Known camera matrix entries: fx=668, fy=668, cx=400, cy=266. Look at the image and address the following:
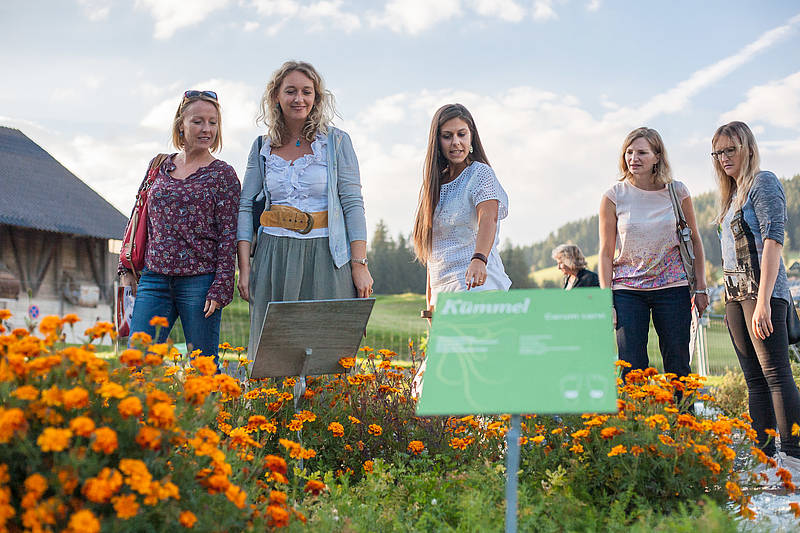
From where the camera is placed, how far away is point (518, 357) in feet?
6.21

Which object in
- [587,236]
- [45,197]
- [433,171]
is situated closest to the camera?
[433,171]

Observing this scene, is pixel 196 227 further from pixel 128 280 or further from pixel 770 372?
pixel 770 372

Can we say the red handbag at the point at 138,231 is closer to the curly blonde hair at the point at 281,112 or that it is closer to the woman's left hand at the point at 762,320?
the curly blonde hair at the point at 281,112

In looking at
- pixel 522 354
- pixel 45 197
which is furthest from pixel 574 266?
pixel 45 197

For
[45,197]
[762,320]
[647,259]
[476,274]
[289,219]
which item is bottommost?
[762,320]

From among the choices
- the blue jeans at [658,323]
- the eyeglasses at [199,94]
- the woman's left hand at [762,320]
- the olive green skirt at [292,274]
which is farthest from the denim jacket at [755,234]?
the eyeglasses at [199,94]

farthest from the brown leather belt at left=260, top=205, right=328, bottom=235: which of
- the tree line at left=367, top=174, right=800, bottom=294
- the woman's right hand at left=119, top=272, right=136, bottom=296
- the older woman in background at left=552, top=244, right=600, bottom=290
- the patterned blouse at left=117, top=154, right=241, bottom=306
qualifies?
the tree line at left=367, top=174, right=800, bottom=294

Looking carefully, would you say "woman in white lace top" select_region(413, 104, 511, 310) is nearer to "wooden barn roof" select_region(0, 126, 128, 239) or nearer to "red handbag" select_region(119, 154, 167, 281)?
"red handbag" select_region(119, 154, 167, 281)

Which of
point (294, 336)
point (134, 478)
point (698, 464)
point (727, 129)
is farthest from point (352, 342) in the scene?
point (727, 129)

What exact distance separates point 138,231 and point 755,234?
11.5 feet

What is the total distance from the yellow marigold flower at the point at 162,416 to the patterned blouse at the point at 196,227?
1.92 meters

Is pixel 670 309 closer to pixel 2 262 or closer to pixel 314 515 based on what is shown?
pixel 314 515

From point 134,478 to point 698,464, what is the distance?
1.98 metres

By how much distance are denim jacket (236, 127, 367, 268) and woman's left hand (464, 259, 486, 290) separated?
595 mm
